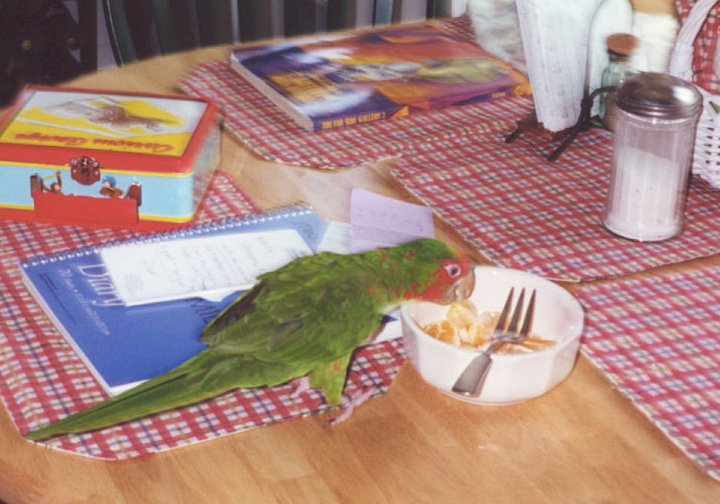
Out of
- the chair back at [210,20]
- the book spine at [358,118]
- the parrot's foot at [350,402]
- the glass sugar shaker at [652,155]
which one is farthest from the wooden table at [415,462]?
the chair back at [210,20]

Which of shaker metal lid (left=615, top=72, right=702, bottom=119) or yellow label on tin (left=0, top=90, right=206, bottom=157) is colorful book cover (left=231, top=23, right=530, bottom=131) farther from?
shaker metal lid (left=615, top=72, right=702, bottom=119)

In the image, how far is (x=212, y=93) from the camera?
5.34 ft

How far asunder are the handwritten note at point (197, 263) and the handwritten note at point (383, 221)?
0.07 m

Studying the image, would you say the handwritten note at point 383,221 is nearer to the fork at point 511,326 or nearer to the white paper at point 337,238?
the white paper at point 337,238

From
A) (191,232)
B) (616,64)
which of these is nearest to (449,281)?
(191,232)

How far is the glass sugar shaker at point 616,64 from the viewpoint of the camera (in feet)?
4.83

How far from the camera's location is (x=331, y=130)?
1512 mm

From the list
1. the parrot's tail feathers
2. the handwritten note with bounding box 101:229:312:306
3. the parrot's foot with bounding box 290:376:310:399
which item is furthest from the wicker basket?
the parrot's tail feathers

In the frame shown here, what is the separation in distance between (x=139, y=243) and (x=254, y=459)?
0.39 m

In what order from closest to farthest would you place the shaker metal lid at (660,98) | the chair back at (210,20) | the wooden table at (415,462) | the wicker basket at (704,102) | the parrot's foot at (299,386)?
1. the wooden table at (415,462)
2. the parrot's foot at (299,386)
3. the shaker metal lid at (660,98)
4. the wicker basket at (704,102)
5. the chair back at (210,20)

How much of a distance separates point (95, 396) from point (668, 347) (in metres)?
0.56

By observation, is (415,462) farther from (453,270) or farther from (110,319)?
(110,319)

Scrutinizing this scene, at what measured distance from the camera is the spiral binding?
1.15 metres

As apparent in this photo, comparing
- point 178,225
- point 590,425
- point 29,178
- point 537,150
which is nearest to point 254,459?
point 590,425
